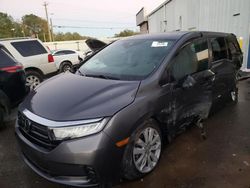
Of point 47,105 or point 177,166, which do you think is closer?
point 47,105

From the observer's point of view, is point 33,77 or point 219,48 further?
point 33,77

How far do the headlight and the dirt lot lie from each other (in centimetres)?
83

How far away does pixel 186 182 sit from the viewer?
2.64 m

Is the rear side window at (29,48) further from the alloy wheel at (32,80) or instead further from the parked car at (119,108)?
the parked car at (119,108)

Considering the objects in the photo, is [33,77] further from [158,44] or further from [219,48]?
[219,48]

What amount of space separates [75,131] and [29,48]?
6.59 meters

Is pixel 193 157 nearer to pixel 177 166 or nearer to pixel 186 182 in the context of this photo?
pixel 177 166

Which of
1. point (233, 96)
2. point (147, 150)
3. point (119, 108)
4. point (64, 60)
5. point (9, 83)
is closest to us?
point (119, 108)

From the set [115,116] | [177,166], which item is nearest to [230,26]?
[177,166]

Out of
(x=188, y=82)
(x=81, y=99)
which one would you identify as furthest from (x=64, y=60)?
(x=81, y=99)

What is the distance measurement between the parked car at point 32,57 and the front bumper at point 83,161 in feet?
18.8

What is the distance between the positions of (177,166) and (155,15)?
20.7 meters

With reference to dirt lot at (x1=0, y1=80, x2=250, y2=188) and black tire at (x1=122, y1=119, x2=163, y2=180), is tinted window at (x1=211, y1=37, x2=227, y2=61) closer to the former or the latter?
dirt lot at (x1=0, y1=80, x2=250, y2=188)

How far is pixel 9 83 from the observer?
453 cm
